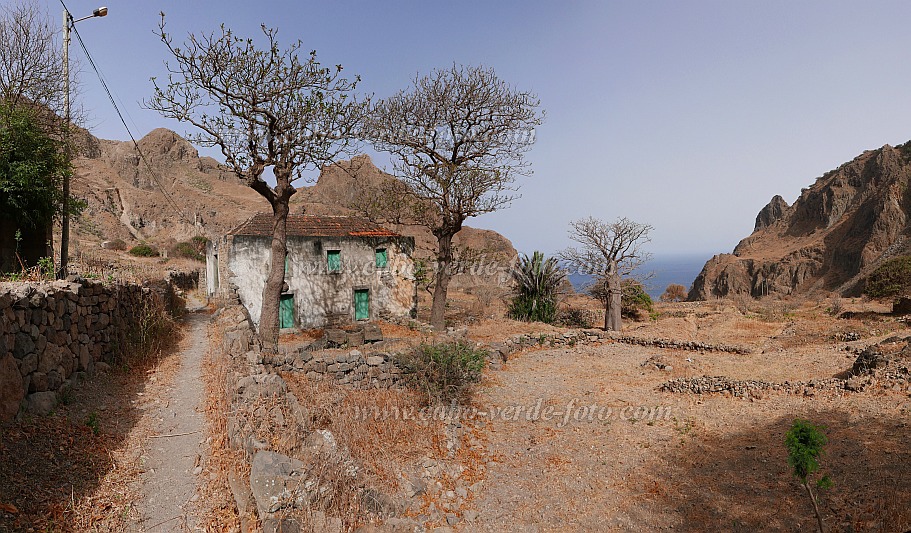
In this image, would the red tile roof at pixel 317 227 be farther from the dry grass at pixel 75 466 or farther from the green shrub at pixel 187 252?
the green shrub at pixel 187 252

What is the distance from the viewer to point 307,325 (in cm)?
2025

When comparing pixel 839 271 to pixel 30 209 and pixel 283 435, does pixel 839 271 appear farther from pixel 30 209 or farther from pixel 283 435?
pixel 30 209

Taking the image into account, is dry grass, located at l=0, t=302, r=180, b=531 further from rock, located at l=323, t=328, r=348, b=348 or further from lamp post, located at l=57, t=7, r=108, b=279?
rock, located at l=323, t=328, r=348, b=348

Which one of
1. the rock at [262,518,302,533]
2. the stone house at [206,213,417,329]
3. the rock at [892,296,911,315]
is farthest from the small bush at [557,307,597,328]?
the rock at [262,518,302,533]

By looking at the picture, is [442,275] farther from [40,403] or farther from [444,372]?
[40,403]

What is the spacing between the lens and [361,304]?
70.5 ft

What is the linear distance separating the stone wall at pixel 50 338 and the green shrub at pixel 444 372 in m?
6.10

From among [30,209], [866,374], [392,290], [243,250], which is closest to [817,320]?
[866,374]

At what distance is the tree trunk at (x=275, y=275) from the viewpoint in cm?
1383

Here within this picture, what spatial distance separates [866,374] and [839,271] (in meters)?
44.0

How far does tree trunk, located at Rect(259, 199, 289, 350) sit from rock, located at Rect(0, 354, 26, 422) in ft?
26.5

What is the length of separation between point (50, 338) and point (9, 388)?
1.60 metres

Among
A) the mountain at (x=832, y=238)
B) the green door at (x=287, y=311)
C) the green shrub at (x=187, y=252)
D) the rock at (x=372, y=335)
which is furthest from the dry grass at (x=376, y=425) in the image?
the mountain at (x=832, y=238)

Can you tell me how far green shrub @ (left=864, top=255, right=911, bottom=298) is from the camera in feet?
81.5
